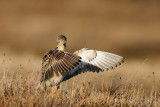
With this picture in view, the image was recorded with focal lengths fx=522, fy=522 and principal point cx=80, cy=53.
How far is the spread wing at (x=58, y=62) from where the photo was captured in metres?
7.72

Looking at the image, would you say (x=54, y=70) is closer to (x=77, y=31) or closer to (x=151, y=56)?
(x=151, y=56)

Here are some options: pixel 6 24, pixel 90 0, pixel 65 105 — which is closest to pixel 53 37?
pixel 6 24

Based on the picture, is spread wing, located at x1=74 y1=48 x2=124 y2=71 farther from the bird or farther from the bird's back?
the bird's back

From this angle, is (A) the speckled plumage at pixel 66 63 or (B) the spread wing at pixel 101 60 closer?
(A) the speckled plumage at pixel 66 63

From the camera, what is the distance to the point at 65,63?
305 inches

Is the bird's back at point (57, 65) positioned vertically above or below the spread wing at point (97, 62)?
below

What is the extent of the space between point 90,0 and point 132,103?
26760mm

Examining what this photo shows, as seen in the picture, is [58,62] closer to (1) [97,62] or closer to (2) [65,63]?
(2) [65,63]

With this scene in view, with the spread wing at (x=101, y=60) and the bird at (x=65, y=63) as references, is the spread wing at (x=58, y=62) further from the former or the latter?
the spread wing at (x=101, y=60)

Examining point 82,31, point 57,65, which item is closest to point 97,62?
point 57,65

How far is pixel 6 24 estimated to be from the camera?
29391 millimetres

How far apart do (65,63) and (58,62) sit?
13 cm

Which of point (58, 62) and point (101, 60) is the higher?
point (101, 60)

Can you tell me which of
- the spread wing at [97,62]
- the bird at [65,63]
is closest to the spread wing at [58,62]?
the bird at [65,63]
